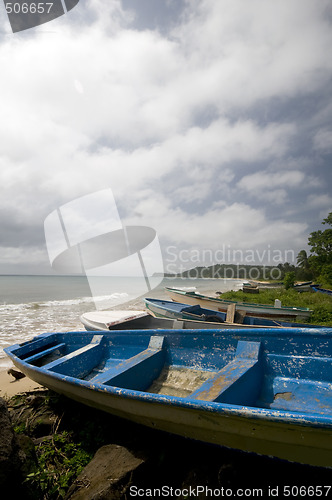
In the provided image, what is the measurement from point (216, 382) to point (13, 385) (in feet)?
17.3

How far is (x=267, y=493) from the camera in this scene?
2221mm

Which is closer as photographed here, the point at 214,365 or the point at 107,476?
the point at 107,476

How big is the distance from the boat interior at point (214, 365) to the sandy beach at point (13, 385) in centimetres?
95

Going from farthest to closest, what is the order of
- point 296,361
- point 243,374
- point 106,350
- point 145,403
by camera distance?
point 106,350
point 296,361
point 243,374
point 145,403

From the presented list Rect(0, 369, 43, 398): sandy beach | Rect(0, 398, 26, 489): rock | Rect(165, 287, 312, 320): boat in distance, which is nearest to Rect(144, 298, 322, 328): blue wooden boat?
Rect(165, 287, 312, 320): boat in distance

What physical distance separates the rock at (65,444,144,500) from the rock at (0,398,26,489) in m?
0.55

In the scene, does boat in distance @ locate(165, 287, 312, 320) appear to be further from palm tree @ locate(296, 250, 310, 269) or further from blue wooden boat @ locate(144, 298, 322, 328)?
palm tree @ locate(296, 250, 310, 269)

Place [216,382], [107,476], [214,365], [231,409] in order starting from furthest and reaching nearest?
[214,365]
[216,382]
[107,476]
[231,409]

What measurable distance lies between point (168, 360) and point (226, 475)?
6.58 feet

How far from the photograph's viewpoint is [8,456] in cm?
215

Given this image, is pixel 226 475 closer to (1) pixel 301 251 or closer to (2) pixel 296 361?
(2) pixel 296 361

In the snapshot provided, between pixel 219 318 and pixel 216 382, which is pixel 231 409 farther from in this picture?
pixel 219 318

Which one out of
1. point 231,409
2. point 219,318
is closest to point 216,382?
point 231,409

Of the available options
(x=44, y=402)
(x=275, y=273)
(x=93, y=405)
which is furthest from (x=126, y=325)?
(x=275, y=273)
